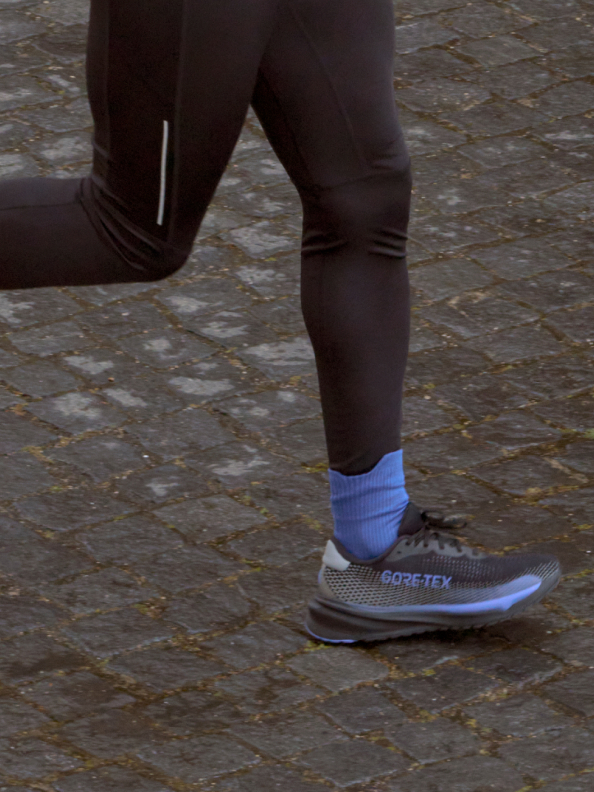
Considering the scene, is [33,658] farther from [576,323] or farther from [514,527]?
[576,323]

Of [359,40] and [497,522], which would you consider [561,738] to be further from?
[359,40]

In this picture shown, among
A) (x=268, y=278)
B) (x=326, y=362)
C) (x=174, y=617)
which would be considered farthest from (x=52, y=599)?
(x=268, y=278)

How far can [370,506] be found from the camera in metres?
3.16

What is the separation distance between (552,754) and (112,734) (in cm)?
78

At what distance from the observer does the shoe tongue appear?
3.23 meters

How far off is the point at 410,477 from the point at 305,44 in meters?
1.30

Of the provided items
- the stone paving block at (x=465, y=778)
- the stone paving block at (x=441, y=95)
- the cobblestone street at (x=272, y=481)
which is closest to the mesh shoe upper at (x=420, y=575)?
the cobblestone street at (x=272, y=481)

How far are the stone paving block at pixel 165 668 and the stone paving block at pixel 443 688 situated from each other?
0.36m

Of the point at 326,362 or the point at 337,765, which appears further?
the point at 326,362

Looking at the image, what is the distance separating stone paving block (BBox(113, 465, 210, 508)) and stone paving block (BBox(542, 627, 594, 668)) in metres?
0.97

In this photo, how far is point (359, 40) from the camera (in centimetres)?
292

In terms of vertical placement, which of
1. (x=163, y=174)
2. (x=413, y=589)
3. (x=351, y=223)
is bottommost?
(x=413, y=589)

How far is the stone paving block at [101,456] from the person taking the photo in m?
3.89

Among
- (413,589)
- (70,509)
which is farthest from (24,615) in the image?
(413,589)
